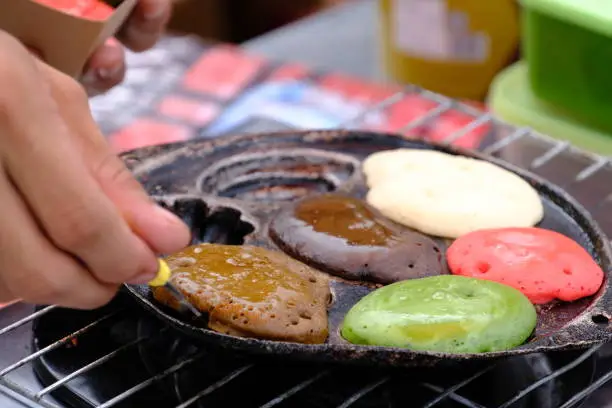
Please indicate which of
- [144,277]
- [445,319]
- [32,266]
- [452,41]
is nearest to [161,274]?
[144,277]

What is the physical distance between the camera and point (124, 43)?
1.60 metres

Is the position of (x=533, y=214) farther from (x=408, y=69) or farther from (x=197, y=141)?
(x=408, y=69)

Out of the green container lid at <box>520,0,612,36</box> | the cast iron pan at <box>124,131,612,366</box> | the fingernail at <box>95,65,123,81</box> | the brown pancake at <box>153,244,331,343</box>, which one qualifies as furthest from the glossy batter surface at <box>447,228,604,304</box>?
the fingernail at <box>95,65,123,81</box>

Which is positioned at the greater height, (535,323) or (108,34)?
(108,34)

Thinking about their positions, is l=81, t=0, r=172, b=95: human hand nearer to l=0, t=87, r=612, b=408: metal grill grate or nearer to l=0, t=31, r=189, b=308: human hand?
l=0, t=87, r=612, b=408: metal grill grate

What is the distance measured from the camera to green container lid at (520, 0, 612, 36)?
1.62 m

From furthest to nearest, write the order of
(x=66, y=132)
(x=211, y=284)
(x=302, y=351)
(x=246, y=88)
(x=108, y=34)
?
(x=246, y=88), (x=108, y=34), (x=211, y=284), (x=302, y=351), (x=66, y=132)

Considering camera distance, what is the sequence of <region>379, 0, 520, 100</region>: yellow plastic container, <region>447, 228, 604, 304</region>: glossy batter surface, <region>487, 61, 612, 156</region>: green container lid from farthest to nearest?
<region>379, 0, 520, 100</region>: yellow plastic container < <region>487, 61, 612, 156</region>: green container lid < <region>447, 228, 604, 304</region>: glossy batter surface

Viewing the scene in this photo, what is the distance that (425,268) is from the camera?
1148 mm

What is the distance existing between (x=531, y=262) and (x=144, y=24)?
0.80 metres

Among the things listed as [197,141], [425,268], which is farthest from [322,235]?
[197,141]

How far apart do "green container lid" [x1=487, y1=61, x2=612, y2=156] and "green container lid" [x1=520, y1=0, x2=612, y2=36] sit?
0.24 meters

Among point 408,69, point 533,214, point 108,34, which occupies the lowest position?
point 408,69

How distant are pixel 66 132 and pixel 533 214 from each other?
0.72m
